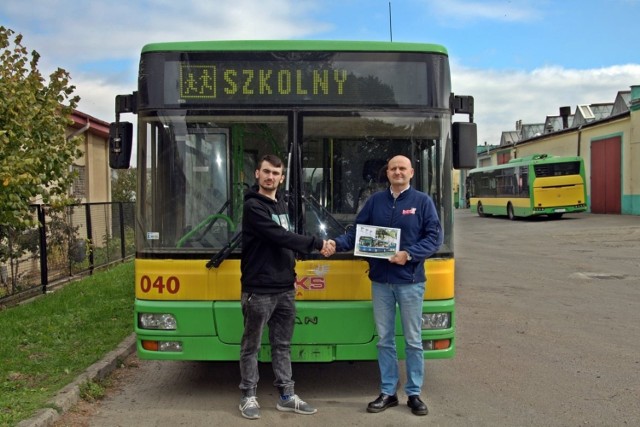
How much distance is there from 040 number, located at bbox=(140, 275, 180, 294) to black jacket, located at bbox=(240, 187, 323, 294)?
58 cm

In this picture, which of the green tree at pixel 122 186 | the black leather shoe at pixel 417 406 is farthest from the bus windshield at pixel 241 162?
the green tree at pixel 122 186

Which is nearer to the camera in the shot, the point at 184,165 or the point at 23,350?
the point at 184,165

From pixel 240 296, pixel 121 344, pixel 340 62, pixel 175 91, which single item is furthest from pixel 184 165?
pixel 121 344

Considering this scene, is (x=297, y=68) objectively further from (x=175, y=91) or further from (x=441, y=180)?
(x=441, y=180)

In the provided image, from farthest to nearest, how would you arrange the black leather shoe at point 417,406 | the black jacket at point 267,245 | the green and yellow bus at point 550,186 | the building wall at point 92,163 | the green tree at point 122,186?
the green and yellow bus at point 550,186
the green tree at point 122,186
the building wall at point 92,163
the black leather shoe at point 417,406
the black jacket at point 267,245

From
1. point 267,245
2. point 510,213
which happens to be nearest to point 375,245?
point 267,245

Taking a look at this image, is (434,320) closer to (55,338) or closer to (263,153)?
(263,153)

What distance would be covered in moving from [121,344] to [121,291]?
399 cm

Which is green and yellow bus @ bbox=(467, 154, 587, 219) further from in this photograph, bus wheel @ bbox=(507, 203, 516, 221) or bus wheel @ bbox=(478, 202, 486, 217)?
bus wheel @ bbox=(478, 202, 486, 217)

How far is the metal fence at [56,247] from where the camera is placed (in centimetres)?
1048

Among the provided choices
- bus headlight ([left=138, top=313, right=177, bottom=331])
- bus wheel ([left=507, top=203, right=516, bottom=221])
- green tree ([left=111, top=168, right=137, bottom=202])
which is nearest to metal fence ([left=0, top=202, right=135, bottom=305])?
bus headlight ([left=138, top=313, right=177, bottom=331])

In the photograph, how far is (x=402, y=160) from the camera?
494 centimetres

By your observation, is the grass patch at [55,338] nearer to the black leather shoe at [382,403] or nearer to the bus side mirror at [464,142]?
the black leather shoe at [382,403]

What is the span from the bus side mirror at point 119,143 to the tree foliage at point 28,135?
2580mm
